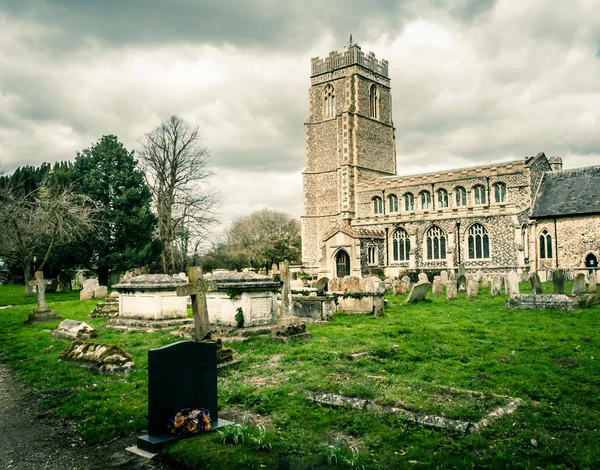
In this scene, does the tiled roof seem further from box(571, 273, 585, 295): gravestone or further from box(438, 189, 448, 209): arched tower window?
box(571, 273, 585, 295): gravestone

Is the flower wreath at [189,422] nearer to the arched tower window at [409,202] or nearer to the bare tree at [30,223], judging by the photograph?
the bare tree at [30,223]

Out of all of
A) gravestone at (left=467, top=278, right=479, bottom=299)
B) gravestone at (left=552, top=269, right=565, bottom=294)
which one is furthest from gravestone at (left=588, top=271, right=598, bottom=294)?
gravestone at (left=467, top=278, right=479, bottom=299)

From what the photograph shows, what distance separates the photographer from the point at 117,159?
1208 inches

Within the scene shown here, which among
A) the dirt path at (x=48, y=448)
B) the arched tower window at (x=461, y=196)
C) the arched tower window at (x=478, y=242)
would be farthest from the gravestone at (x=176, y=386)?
the arched tower window at (x=461, y=196)

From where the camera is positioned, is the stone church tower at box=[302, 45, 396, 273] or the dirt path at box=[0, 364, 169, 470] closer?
the dirt path at box=[0, 364, 169, 470]

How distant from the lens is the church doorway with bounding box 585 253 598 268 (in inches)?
1056

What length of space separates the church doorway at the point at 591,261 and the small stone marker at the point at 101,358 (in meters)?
27.4

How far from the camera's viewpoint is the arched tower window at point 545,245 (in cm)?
2866

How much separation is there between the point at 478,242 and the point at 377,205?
8942 mm

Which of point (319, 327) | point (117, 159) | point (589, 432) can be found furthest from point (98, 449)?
point (117, 159)

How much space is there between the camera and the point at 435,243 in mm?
30609

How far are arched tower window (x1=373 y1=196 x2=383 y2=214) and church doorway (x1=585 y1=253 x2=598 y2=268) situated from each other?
45.4 feet

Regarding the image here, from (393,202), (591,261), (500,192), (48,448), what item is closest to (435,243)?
(500,192)

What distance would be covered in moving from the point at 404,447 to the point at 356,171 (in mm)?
34605
